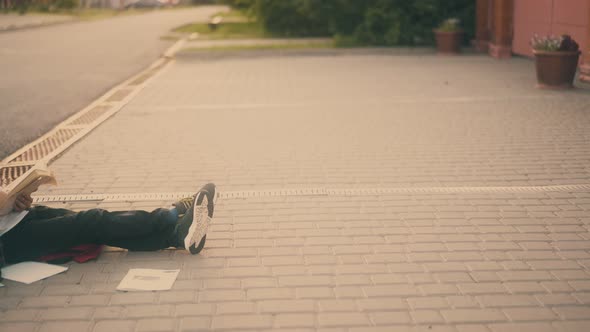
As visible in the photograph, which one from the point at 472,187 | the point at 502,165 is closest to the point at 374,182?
the point at 472,187

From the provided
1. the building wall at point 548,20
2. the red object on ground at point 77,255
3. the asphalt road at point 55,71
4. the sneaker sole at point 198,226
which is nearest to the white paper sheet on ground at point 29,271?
the red object on ground at point 77,255

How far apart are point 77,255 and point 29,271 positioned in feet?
1.07

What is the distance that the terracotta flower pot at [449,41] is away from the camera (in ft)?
60.6

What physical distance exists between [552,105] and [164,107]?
6073 millimetres

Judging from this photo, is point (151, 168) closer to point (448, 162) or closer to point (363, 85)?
point (448, 162)

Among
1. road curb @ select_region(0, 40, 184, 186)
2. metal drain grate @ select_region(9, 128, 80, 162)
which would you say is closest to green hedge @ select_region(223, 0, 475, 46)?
road curb @ select_region(0, 40, 184, 186)

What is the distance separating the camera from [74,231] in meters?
4.49

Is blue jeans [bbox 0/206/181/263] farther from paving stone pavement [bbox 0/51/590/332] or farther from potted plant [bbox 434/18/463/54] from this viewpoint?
potted plant [bbox 434/18/463/54]

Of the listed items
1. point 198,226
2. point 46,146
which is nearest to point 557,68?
point 46,146

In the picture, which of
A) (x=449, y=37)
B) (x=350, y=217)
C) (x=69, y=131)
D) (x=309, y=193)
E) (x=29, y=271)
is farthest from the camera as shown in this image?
(x=449, y=37)

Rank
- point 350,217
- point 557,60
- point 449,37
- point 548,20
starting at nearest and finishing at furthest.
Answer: point 350,217 < point 557,60 < point 548,20 < point 449,37

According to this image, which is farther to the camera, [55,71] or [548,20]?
[548,20]

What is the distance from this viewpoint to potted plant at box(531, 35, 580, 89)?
445 inches

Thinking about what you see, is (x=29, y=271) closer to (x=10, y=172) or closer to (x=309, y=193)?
(x=309, y=193)
